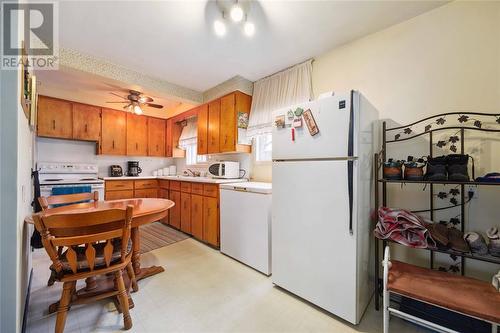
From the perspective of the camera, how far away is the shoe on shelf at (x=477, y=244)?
4.37 feet

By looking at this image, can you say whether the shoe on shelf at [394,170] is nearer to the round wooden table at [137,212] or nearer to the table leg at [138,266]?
the round wooden table at [137,212]

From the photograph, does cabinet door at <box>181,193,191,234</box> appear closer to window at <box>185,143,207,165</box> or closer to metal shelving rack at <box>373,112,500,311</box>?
window at <box>185,143,207,165</box>

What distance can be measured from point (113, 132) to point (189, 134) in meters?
1.52

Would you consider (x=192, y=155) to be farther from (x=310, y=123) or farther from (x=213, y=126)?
(x=310, y=123)

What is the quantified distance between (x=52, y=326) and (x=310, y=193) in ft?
7.29

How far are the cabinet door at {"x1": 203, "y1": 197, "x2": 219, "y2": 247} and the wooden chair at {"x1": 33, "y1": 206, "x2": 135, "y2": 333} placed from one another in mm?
1341

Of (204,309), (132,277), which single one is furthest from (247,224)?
(132,277)

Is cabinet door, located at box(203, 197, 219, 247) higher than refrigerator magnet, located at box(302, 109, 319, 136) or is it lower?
lower

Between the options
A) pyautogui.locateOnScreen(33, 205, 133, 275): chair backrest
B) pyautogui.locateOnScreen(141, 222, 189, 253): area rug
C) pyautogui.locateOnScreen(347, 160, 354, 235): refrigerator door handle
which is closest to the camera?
pyautogui.locateOnScreen(33, 205, 133, 275): chair backrest

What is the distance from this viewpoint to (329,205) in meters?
1.58

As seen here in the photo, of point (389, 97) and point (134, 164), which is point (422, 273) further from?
point (134, 164)

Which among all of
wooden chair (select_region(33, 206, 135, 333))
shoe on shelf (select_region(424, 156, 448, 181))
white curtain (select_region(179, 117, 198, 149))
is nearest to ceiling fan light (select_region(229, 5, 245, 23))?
wooden chair (select_region(33, 206, 135, 333))

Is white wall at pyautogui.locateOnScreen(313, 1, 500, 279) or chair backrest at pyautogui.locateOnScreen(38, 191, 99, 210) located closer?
white wall at pyautogui.locateOnScreen(313, 1, 500, 279)

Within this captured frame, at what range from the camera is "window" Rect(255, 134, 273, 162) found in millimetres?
3072
